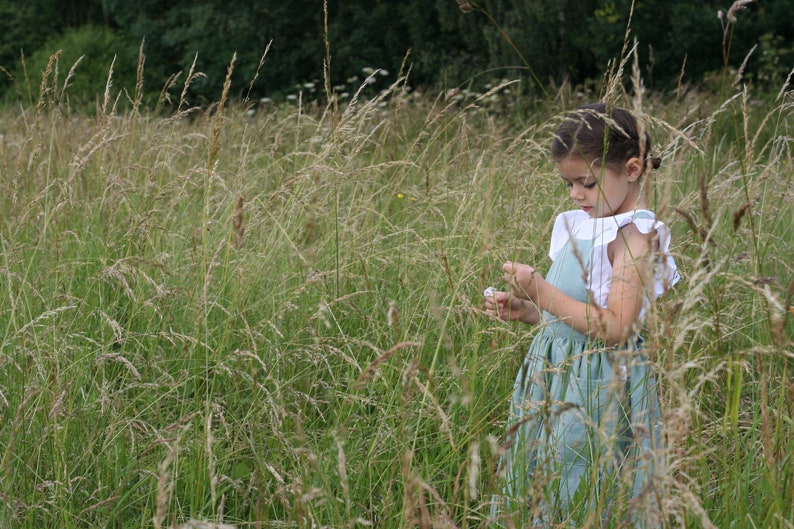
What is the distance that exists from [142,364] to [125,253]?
65cm

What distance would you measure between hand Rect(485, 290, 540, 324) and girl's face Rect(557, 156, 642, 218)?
26cm

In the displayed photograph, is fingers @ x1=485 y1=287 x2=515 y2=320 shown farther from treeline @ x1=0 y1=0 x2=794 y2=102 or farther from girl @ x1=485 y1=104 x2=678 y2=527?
treeline @ x1=0 y1=0 x2=794 y2=102

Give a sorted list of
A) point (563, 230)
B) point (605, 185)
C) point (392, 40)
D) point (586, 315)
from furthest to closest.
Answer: point (392, 40)
point (563, 230)
point (605, 185)
point (586, 315)

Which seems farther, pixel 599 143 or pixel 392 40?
pixel 392 40

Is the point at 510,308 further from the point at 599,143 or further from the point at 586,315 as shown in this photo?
the point at 599,143

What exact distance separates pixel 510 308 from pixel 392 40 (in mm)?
16276

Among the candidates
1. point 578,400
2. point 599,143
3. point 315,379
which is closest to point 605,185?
point 599,143

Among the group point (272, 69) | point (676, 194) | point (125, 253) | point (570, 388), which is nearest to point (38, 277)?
point (125, 253)

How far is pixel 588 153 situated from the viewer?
1.94 m

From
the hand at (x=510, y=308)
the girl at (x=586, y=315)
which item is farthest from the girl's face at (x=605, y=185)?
the hand at (x=510, y=308)

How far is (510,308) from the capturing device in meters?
1.78

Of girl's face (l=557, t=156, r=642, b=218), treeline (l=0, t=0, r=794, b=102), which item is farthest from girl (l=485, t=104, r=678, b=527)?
treeline (l=0, t=0, r=794, b=102)

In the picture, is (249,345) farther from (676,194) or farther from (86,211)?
(676,194)

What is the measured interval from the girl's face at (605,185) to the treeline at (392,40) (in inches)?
404
